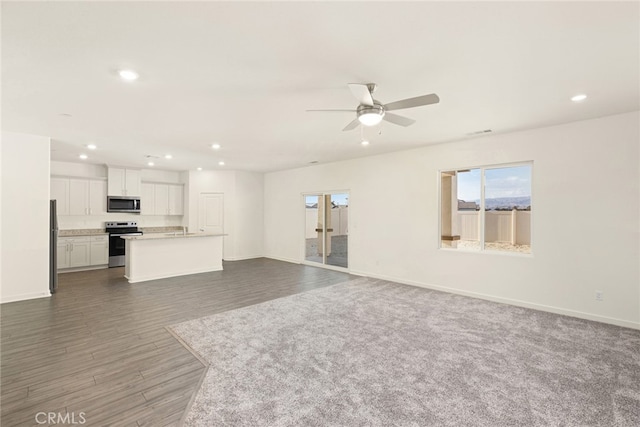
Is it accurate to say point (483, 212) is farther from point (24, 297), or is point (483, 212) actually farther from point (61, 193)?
point (61, 193)

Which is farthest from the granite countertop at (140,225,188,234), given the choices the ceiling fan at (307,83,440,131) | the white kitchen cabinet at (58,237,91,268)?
the ceiling fan at (307,83,440,131)

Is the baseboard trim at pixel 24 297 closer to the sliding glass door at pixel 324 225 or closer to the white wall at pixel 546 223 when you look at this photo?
the sliding glass door at pixel 324 225

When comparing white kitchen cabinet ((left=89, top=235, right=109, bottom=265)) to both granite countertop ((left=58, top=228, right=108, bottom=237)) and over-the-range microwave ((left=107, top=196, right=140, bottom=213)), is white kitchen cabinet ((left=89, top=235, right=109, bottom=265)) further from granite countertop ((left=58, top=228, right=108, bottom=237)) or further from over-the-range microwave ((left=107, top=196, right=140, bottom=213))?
over-the-range microwave ((left=107, top=196, right=140, bottom=213))

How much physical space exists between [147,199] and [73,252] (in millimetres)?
2179

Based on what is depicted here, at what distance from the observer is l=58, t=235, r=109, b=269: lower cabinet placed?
672 centimetres

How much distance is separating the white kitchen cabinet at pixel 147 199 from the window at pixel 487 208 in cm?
781

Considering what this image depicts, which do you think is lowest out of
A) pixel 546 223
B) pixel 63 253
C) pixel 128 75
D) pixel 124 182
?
pixel 63 253

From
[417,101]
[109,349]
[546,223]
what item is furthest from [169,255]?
[546,223]

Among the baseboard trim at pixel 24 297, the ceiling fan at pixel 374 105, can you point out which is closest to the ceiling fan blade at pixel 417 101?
the ceiling fan at pixel 374 105

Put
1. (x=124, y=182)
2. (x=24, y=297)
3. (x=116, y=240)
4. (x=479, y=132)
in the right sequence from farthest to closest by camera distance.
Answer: (x=124, y=182), (x=116, y=240), (x=24, y=297), (x=479, y=132)

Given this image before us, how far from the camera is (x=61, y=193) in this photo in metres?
6.95

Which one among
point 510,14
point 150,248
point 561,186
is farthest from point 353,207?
point 510,14

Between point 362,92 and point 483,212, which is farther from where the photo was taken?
point 483,212

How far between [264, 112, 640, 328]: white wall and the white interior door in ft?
15.3
